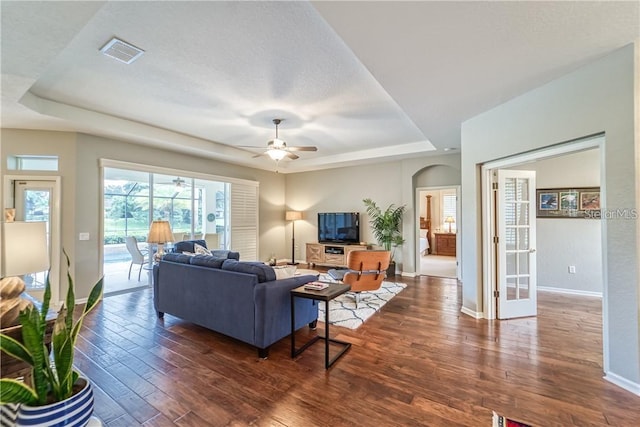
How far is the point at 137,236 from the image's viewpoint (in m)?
5.43

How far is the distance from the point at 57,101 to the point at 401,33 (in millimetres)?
4586

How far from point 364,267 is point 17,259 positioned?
3665 millimetres

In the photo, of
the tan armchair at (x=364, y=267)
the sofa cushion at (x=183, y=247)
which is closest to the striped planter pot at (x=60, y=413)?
the tan armchair at (x=364, y=267)

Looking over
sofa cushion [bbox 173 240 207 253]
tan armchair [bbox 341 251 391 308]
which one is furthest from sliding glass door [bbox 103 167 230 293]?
tan armchair [bbox 341 251 391 308]

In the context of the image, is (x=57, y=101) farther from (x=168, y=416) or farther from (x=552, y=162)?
(x=552, y=162)

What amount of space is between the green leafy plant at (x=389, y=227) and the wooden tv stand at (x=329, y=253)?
49 centimetres

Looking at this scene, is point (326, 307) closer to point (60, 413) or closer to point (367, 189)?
point (60, 413)

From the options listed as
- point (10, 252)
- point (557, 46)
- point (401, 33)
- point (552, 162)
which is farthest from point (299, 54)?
point (552, 162)

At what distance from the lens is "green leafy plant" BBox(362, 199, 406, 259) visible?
662 centimetres

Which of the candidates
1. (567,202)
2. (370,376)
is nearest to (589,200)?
(567,202)

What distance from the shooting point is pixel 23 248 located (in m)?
1.79

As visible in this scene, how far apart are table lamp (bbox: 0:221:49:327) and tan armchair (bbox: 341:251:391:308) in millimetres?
3392

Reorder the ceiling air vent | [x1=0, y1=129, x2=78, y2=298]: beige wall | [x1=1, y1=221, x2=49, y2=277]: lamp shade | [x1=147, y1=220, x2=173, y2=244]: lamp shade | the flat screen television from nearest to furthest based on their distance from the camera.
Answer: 1. [x1=1, y1=221, x2=49, y2=277]: lamp shade
2. the ceiling air vent
3. [x1=0, y1=129, x2=78, y2=298]: beige wall
4. [x1=147, y1=220, x2=173, y2=244]: lamp shade
5. the flat screen television

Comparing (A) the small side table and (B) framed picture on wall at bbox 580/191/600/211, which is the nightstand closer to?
(B) framed picture on wall at bbox 580/191/600/211
